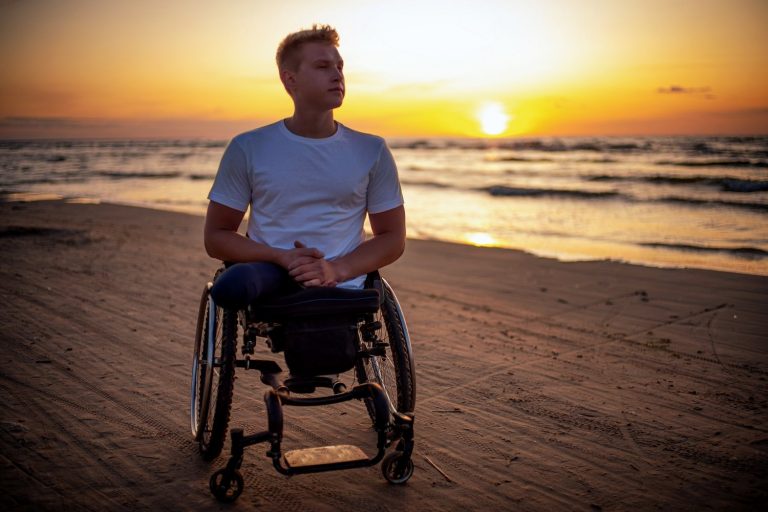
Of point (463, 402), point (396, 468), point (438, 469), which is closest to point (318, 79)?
point (396, 468)

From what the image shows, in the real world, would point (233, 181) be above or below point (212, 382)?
above

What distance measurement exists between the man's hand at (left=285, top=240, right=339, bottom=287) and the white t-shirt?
0.16 meters

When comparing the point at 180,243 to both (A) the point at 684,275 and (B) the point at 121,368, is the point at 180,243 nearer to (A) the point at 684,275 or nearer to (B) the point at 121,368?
(B) the point at 121,368

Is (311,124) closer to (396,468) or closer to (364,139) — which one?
(364,139)

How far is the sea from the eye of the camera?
416 inches

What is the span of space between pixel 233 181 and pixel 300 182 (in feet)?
0.95

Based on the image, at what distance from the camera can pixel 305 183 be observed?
2588 mm

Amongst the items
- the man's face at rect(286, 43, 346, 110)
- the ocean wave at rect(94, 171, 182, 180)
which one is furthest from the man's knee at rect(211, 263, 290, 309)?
the ocean wave at rect(94, 171, 182, 180)

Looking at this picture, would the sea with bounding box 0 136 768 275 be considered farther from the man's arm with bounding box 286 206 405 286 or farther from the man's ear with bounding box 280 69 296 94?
the man's ear with bounding box 280 69 296 94

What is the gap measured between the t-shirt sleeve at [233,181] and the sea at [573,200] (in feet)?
23.0

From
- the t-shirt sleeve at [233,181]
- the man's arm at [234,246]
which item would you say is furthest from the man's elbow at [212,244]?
the t-shirt sleeve at [233,181]

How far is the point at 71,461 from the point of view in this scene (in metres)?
2.84

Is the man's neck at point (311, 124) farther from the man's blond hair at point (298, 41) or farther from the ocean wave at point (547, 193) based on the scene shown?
the ocean wave at point (547, 193)

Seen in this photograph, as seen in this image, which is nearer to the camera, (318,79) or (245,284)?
(245,284)
